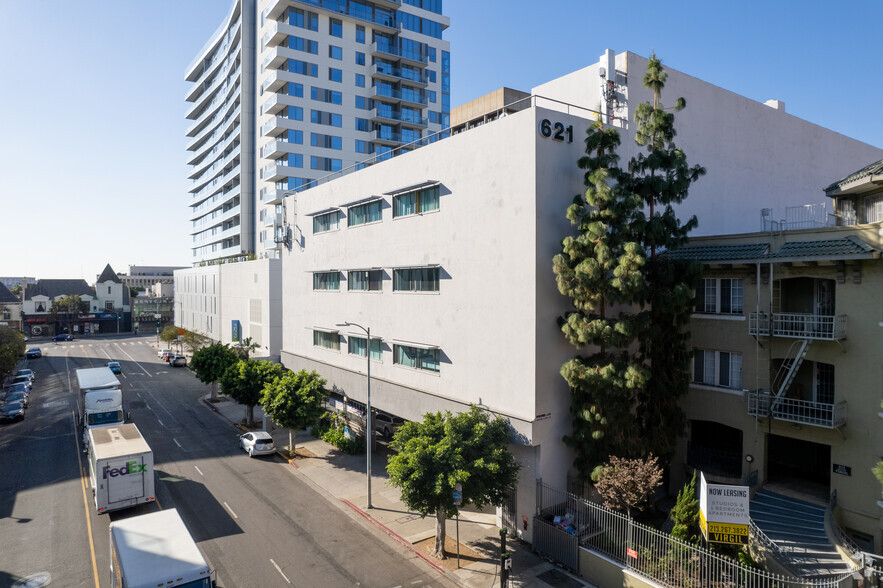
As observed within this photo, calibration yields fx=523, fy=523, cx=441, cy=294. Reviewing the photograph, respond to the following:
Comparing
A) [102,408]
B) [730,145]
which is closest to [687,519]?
[730,145]

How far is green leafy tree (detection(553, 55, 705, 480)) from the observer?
20.7 meters

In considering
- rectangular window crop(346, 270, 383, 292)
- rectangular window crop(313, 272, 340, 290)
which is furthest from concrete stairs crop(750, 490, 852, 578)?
rectangular window crop(313, 272, 340, 290)

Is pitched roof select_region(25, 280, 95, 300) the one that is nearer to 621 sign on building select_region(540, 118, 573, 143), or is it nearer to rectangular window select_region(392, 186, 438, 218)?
rectangular window select_region(392, 186, 438, 218)

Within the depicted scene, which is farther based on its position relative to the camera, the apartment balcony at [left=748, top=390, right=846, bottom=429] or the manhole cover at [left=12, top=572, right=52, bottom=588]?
the apartment balcony at [left=748, top=390, right=846, bottom=429]

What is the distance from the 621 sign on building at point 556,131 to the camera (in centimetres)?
2212

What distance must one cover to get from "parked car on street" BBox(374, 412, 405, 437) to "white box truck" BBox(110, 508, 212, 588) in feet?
61.6

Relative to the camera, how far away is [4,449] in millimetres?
35281

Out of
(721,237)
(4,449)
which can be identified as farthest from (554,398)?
(4,449)

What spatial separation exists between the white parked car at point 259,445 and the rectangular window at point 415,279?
1367 centimetres

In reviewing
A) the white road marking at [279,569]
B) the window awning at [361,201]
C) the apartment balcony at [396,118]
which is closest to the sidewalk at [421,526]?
the white road marking at [279,569]

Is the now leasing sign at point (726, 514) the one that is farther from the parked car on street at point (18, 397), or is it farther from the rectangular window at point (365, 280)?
the parked car on street at point (18, 397)

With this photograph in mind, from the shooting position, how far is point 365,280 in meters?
33.2

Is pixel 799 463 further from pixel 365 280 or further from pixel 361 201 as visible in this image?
pixel 361 201

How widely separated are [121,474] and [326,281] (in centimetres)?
1785
